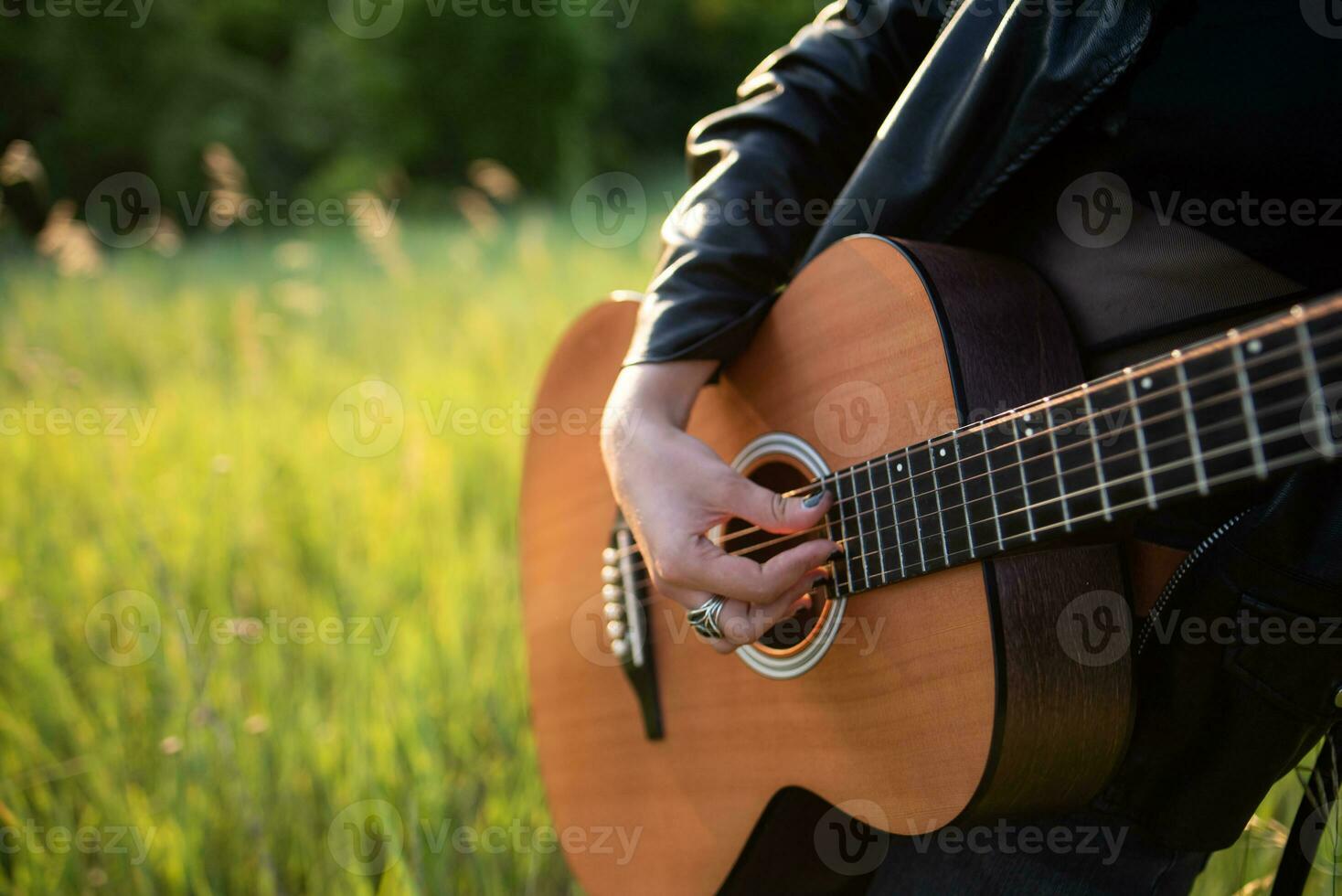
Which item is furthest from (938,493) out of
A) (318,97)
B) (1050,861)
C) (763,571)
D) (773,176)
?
(318,97)

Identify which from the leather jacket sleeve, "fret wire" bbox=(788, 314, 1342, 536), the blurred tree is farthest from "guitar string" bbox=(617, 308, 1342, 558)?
the blurred tree

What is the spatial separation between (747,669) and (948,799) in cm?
43

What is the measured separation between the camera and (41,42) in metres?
14.5

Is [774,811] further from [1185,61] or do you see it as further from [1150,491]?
[1185,61]

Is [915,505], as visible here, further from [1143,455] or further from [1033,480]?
[1143,455]

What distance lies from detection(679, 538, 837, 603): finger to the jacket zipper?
1.22 feet

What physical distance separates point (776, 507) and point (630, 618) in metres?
0.54

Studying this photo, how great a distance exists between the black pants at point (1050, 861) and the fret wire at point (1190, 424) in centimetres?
54

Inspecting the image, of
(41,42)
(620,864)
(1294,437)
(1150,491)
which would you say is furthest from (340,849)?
(41,42)

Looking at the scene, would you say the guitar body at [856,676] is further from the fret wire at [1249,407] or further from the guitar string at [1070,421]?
the fret wire at [1249,407]

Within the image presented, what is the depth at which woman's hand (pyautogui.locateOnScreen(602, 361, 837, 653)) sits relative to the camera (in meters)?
1.20

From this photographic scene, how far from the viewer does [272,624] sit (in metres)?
2.61

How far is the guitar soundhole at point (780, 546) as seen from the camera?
133cm

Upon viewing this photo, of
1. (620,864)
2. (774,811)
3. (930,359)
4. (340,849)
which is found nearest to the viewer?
(930,359)
